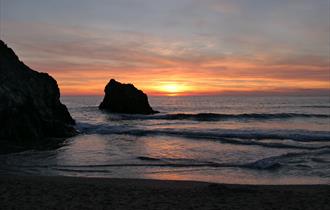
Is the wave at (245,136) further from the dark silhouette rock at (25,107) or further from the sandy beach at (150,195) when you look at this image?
the sandy beach at (150,195)

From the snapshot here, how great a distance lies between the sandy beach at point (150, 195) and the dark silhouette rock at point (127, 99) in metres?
43.7

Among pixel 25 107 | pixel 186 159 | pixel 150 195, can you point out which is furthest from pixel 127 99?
pixel 150 195

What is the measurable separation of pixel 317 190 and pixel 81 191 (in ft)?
22.7

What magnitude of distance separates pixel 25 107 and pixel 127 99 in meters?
32.2

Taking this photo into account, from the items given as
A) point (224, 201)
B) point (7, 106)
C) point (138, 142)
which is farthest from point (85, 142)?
point (224, 201)

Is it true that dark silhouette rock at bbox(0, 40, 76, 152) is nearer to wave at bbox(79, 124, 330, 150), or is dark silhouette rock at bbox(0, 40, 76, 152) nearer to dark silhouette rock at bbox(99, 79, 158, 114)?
wave at bbox(79, 124, 330, 150)

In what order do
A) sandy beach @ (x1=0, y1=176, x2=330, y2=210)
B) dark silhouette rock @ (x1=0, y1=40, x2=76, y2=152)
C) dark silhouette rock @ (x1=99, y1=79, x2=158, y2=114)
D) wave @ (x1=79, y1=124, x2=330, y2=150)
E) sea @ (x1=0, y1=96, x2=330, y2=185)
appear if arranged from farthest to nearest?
dark silhouette rock @ (x1=99, y1=79, x2=158, y2=114), wave @ (x1=79, y1=124, x2=330, y2=150), dark silhouette rock @ (x1=0, y1=40, x2=76, y2=152), sea @ (x1=0, y1=96, x2=330, y2=185), sandy beach @ (x1=0, y1=176, x2=330, y2=210)

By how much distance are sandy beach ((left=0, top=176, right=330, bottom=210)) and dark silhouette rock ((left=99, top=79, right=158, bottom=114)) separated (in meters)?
43.7

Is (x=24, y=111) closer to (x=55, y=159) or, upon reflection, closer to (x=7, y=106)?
(x=7, y=106)

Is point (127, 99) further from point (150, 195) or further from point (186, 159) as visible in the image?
point (150, 195)

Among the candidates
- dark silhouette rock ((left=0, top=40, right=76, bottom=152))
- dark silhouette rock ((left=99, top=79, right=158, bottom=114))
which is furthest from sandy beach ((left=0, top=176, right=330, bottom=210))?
dark silhouette rock ((left=99, top=79, right=158, bottom=114))

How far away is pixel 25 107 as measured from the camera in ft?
83.6

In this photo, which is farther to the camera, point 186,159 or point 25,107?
point 25,107

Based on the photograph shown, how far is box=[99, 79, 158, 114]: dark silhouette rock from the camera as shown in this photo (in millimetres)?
56938
